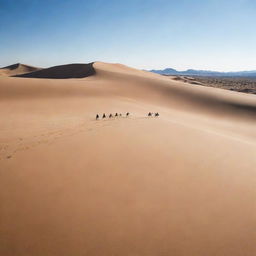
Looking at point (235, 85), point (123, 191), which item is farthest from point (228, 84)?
point (123, 191)

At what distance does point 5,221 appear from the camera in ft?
10.1

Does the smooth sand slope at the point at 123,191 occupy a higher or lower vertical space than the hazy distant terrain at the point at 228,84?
lower

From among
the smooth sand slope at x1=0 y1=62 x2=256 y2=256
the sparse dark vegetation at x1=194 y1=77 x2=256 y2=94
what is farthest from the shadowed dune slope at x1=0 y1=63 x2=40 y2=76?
the smooth sand slope at x1=0 y1=62 x2=256 y2=256

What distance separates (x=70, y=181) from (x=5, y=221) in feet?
4.11

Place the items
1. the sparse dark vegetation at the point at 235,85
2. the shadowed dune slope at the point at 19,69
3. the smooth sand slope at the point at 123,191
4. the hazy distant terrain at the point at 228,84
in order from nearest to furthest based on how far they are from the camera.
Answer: the smooth sand slope at the point at 123,191 → the sparse dark vegetation at the point at 235,85 → the hazy distant terrain at the point at 228,84 → the shadowed dune slope at the point at 19,69

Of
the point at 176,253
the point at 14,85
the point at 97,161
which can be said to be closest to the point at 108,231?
the point at 176,253

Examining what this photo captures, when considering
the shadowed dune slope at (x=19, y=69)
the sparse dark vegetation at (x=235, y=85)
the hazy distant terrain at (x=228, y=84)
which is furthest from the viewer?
the shadowed dune slope at (x=19, y=69)

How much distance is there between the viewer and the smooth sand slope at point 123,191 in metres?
2.90

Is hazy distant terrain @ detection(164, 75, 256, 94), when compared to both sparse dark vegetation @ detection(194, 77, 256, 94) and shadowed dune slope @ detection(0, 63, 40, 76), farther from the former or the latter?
shadowed dune slope @ detection(0, 63, 40, 76)

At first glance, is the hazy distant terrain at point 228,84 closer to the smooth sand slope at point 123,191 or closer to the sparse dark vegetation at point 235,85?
the sparse dark vegetation at point 235,85

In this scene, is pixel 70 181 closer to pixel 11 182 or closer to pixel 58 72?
pixel 11 182

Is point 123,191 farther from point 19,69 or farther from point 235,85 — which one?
point 19,69

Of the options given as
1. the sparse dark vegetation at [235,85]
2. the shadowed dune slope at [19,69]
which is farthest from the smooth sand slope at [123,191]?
the shadowed dune slope at [19,69]

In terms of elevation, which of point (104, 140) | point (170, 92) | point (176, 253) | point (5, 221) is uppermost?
point (170, 92)
